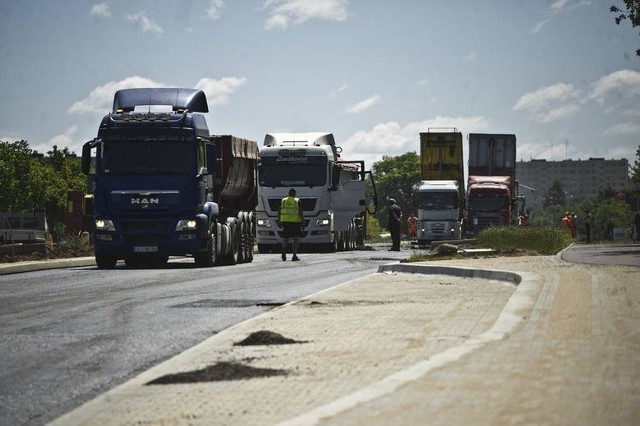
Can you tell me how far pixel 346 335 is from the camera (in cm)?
1130

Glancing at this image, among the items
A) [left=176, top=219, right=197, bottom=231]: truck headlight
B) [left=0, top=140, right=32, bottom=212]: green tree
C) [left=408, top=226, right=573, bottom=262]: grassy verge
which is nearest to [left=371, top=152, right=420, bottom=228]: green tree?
[left=0, top=140, right=32, bottom=212]: green tree

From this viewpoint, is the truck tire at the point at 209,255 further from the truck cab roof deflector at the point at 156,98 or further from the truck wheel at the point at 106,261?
the truck cab roof deflector at the point at 156,98

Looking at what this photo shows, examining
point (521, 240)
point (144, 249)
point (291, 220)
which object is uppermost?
point (291, 220)

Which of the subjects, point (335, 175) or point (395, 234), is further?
point (395, 234)

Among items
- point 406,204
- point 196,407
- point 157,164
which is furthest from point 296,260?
point 406,204

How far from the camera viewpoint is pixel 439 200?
5500 centimetres

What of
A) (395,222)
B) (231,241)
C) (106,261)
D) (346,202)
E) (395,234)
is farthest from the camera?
(346,202)

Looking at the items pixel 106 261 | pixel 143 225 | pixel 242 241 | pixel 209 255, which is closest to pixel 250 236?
pixel 242 241

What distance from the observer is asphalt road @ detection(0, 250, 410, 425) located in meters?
8.97

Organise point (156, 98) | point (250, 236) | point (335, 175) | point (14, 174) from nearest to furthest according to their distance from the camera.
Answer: point (156, 98), point (250, 236), point (335, 175), point (14, 174)

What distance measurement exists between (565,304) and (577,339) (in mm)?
3264

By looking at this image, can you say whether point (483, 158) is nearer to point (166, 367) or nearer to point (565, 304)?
point (565, 304)

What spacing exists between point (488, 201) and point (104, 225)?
30.5 m

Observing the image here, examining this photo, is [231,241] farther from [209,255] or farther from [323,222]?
[323,222]
